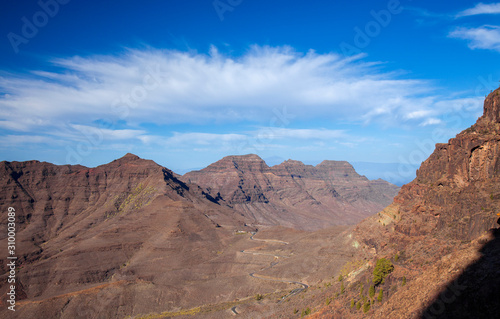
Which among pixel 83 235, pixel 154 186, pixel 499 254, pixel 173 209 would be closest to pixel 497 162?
pixel 499 254

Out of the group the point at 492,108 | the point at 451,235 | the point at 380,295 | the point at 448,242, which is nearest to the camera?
the point at 380,295

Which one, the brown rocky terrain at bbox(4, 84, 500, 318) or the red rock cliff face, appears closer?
the red rock cliff face

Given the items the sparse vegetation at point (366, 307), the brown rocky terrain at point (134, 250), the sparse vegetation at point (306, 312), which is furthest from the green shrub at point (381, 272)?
the brown rocky terrain at point (134, 250)

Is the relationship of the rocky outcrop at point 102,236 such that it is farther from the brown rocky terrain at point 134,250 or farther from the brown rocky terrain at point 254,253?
the brown rocky terrain at point 254,253

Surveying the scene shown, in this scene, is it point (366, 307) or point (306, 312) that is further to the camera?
point (306, 312)

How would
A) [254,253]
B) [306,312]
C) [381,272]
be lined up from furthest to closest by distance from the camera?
[254,253]
[306,312]
[381,272]

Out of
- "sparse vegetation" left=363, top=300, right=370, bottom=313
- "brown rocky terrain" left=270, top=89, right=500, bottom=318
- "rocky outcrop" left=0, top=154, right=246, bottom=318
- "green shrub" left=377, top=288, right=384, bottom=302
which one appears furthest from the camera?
"rocky outcrop" left=0, top=154, right=246, bottom=318

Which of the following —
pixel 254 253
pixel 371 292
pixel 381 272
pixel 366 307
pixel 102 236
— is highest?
pixel 102 236

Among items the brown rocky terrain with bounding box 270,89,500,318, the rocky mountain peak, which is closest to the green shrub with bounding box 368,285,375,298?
the brown rocky terrain with bounding box 270,89,500,318

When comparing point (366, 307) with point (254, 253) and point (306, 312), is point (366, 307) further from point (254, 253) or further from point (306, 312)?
point (254, 253)

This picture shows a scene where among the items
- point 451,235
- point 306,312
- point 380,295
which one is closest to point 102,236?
point 306,312

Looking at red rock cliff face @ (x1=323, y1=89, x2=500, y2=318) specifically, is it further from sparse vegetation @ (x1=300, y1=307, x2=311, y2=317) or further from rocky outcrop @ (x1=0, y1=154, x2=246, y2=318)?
rocky outcrop @ (x1=0, y1=154, x2=246, y2=318)

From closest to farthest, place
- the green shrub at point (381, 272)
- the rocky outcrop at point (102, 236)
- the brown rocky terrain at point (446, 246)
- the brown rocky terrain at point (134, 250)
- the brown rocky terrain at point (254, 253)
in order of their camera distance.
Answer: the brown rocky terrain at point (446, 246) < the brown rocky terrain at point (254, 253) < the green shrub at point (381, 272) < the brown rocky terrain at point (134, 250) < the rocky outcrop at point (102, 236)

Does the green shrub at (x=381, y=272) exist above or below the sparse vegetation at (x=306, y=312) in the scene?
above
